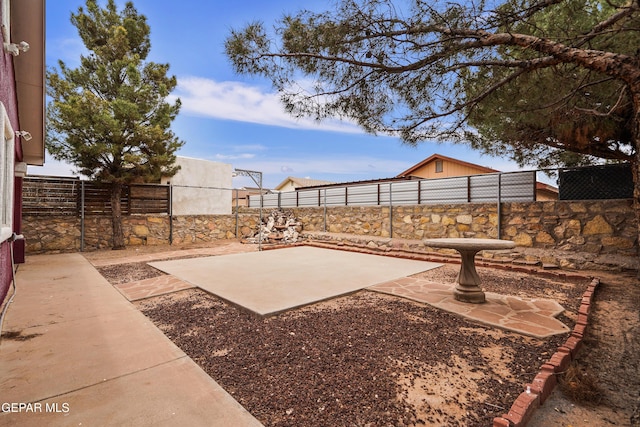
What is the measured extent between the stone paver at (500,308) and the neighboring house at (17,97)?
5009 mm

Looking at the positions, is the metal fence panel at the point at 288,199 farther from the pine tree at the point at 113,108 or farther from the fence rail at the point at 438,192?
the pine tree at the point at 113,108

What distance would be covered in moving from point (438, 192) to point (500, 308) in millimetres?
5335

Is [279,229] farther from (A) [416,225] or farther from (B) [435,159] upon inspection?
(B) [435,159]

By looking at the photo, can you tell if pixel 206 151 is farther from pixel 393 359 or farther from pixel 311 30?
pixel 393 359

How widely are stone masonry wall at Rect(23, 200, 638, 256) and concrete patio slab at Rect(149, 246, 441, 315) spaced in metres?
1.98

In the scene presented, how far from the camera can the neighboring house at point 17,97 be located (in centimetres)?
335

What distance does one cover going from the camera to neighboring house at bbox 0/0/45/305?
3351mm

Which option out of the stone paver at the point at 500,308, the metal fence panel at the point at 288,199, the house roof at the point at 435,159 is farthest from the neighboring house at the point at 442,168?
the stone paver at the point at 500,308

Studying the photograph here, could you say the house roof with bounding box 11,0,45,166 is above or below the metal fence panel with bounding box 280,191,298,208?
above

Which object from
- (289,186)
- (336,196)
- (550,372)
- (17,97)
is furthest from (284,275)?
(289,186)

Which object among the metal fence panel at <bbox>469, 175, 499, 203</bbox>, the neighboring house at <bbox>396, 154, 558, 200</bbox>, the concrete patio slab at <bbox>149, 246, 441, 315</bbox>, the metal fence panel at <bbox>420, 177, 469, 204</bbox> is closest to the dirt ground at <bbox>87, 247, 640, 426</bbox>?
the concrete patio slab at <bbox>149, 246, 441, 315</bbox>

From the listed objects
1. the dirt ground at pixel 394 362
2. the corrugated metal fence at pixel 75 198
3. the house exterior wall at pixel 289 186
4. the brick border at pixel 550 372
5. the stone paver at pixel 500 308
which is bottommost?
the dirt ground at pixel 394 362

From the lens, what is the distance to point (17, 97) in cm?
506

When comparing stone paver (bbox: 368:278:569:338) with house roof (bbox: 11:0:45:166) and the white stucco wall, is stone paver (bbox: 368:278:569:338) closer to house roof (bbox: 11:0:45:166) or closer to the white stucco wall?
house roof (bbox: 11:0:45:166)
